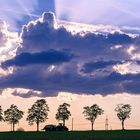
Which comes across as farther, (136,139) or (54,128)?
(54,128)

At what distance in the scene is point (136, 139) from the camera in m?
68.2

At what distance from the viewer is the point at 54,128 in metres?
180

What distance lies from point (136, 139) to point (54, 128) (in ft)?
370
